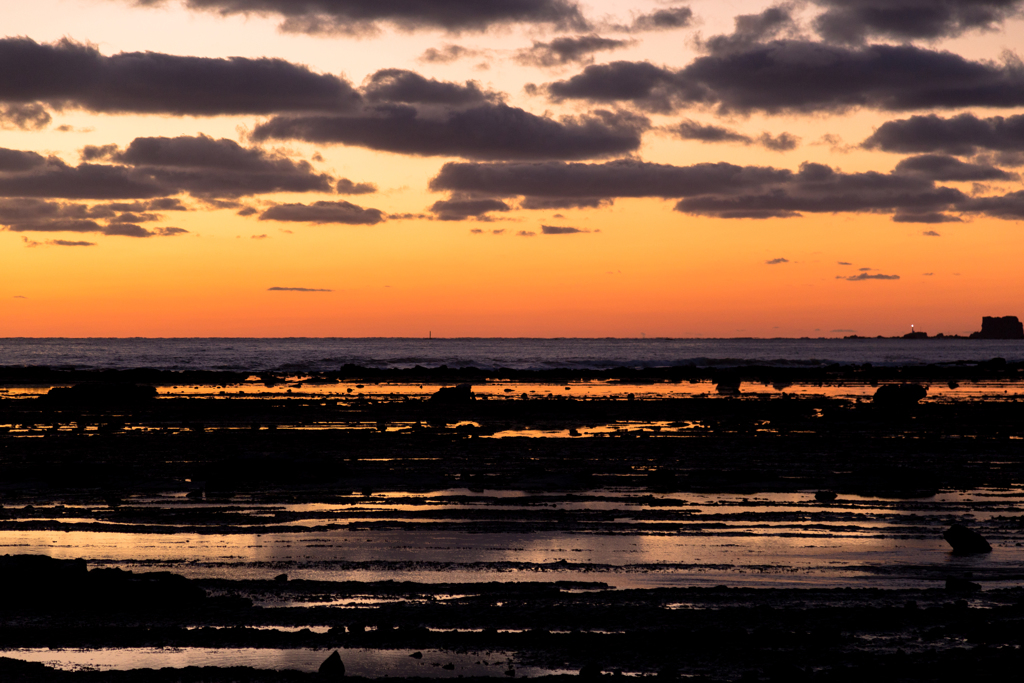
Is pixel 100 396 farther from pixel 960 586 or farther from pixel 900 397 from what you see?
pixel 960 586

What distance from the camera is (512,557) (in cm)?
1197

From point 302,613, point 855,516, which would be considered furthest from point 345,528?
point 855,516

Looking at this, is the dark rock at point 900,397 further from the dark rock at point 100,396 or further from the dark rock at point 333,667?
the dark rock at point 333,667

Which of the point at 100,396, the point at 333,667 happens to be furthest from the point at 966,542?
the point at 100,396

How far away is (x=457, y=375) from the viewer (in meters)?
82.7

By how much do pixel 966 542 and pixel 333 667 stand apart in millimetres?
8562

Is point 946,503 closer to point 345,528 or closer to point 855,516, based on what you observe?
point 855,516

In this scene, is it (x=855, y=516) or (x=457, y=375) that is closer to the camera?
(x=855, y=516)

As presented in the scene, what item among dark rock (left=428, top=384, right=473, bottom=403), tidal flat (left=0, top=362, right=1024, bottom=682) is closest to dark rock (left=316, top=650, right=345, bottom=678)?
tidal flat (left=0, top=362, right=1024, bottom=682)

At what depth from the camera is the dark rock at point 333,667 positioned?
7566 mm

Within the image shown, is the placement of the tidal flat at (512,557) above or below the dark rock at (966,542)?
below

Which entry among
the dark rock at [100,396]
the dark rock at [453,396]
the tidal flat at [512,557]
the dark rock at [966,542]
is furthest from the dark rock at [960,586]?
the dark rock at [100,396]

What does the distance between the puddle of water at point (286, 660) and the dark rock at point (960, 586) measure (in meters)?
4.86

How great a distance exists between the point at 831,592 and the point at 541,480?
363 inches
